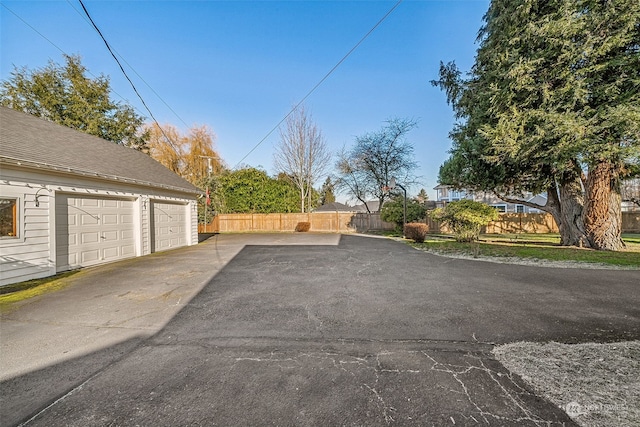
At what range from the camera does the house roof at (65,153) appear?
5912 mm

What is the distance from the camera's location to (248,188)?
68.9 feet

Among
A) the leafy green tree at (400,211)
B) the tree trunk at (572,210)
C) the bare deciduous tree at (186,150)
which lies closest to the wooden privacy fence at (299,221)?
the leafy green tree at (400,211)

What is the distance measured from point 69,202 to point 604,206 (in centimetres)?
1607

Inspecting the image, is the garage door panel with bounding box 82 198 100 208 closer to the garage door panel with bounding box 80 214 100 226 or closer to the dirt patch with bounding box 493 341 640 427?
the garage door panel with bounding box 80 214 100 226

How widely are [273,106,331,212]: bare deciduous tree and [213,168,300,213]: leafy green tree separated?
2.07 meters

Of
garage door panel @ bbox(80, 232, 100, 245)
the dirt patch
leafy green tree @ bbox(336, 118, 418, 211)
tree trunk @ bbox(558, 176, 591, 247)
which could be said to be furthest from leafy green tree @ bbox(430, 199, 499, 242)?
garage door panel @ bbox(80, 232, 100, 245)

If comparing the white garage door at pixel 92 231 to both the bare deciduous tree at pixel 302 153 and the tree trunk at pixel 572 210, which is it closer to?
the bare deciduous tree at pixel 302 153

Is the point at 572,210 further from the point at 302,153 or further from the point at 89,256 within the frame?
the point at 302,153

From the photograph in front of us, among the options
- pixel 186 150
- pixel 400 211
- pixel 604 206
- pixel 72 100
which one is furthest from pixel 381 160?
pixel 72 100

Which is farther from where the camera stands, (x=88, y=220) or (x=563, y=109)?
(x=563, y=109)

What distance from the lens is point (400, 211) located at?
1538 cm

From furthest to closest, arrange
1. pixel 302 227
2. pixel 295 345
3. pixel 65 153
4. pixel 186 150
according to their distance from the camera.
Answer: pixel 186 150 < pixel 302 227 < pixel 65 153 < pixel 295 345

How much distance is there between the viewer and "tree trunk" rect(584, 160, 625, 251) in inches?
343

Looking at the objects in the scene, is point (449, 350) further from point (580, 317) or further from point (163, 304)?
point (163, 304)
